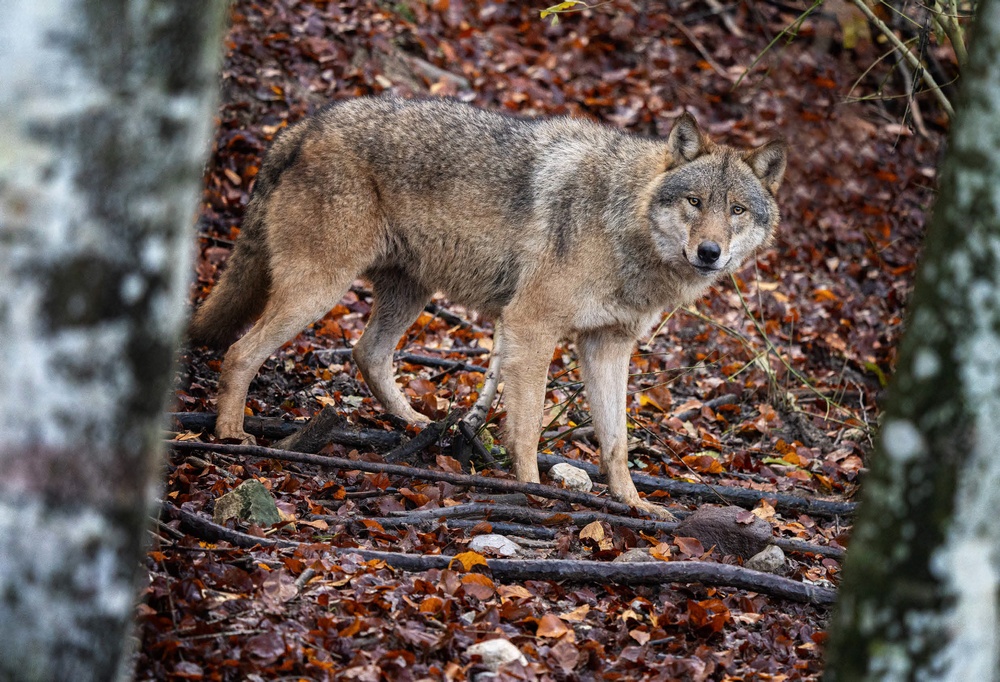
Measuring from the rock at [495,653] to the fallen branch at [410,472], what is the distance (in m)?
1.50

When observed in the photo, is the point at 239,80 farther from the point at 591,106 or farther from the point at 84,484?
the point at 84,484

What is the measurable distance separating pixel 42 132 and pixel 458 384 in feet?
18.5

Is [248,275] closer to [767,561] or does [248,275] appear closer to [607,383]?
[607,383]

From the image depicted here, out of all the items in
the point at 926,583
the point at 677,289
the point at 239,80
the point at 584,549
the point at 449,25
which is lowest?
the point at 584,549

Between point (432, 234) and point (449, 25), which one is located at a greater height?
point (449, 25)

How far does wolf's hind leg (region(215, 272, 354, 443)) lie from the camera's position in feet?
19.7

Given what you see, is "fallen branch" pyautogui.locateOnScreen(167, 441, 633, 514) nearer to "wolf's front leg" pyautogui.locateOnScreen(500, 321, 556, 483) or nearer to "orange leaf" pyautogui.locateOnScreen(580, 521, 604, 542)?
"orange leaf" pyautogui.locateOnScreen(580, 521, 604, 542)

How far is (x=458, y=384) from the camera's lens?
7.68 metres

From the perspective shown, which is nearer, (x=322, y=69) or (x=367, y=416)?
(x=367, y=416)

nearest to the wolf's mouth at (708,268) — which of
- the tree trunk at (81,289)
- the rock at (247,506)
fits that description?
the rock at (247,506)

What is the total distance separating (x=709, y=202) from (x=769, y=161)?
0.57 m

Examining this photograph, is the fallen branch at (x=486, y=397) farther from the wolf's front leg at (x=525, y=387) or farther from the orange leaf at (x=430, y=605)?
the orange leaf at (x=430, y=605)

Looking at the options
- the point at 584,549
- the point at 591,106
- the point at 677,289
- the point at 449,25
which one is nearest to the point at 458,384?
the point at 677,289

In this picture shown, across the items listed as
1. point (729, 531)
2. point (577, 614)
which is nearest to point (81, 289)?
point (577, 614)
